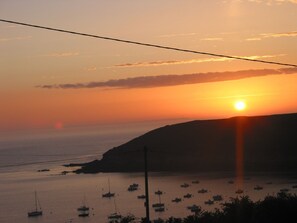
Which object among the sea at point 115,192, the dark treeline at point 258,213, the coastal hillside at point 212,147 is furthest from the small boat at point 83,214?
the coastal hillside at point 212,147

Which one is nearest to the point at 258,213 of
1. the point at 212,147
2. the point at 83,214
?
the point at 83,214

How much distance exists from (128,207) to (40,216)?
787cm

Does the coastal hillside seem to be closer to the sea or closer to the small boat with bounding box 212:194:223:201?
the sea

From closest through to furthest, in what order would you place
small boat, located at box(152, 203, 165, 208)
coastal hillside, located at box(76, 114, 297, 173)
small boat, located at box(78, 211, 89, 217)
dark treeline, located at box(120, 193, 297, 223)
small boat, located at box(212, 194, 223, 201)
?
dark treeline, located at box(120, 193, 297, 223), small boat, located at box(78, 211, 89, 217), small boat, located at box(152, 203, 165, 208), small boat, located at box(212, 194, 223, 201), coastal hillside, located at box(76, 114, 297, 173)

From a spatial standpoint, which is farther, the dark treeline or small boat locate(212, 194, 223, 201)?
small boat locate(212, 194, 223, 201)

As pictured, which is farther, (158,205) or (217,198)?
(217,198)

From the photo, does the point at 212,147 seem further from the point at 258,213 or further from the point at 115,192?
the point at 258,213

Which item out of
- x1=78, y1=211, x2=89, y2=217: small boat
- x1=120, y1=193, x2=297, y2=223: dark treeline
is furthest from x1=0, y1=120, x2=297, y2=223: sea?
x1=120, y1=193, x2=297, y2=223: dark treeline

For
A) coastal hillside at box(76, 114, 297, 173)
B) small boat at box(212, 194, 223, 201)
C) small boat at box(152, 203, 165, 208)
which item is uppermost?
coastal hillside at box(76, 114, 297, 173)

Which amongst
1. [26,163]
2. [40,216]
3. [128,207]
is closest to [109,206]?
[128,207]

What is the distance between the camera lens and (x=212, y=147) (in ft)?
274

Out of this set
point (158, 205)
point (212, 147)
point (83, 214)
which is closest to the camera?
point (83, 214)

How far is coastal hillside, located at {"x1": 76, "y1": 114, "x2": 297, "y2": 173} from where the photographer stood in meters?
76.4

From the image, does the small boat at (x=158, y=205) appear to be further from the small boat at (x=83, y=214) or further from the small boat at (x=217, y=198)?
the small boat at (x=83, y=214)
